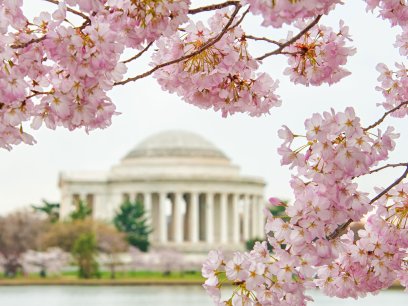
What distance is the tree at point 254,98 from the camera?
5.97 meters

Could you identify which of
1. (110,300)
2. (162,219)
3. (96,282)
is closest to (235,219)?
(162,219)

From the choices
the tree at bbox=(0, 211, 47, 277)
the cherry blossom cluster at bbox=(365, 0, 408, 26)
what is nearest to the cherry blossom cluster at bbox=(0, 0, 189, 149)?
the cherry blossom cluster at bbox=(365, 0, 408, 26)

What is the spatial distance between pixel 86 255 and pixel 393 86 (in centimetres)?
8302

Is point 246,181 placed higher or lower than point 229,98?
higher

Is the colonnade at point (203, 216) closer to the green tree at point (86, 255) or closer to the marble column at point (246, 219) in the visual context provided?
the marble column at point (246, 219)

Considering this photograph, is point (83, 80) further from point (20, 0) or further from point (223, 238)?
point (223, 238)

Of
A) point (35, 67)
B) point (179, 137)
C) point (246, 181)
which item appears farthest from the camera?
point (179, 137)

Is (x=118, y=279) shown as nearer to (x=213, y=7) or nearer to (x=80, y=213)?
(x=80, y=213)

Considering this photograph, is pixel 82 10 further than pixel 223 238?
No

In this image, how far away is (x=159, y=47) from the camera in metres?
7.78

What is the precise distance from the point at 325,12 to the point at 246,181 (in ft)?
421

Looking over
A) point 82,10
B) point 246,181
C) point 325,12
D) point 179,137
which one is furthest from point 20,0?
point 179,137

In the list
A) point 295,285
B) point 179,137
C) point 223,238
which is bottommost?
point 295,285

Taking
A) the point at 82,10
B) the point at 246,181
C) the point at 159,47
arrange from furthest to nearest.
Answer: the point at 246,181 → the point at 159,47 → the point at 82,10
